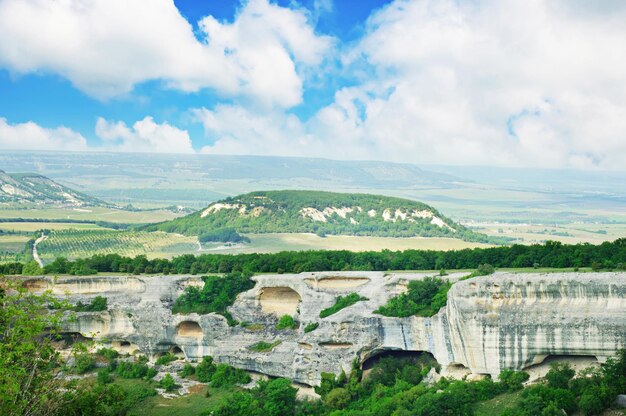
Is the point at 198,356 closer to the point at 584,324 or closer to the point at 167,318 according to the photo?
the point at 167,318

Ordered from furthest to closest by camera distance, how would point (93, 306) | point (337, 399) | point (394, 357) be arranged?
point (93, 306) → point (394, 357) → point (337, 399)

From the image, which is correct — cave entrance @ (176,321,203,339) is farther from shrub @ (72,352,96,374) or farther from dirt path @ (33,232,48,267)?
dirt path @ (33,232,48,267)

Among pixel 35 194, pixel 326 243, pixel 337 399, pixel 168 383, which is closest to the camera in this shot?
pixel 337 399

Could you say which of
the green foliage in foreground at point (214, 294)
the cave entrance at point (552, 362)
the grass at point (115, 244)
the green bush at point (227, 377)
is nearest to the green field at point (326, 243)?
the grass at point (115, 244)

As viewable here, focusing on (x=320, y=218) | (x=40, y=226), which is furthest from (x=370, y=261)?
(x=40, y=226)

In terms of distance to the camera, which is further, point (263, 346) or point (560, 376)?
point (263, 346)

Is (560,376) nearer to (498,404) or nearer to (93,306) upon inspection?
(498,404)

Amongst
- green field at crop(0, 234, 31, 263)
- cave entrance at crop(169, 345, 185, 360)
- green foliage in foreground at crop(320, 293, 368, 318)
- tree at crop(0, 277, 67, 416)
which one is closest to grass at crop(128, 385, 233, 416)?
cave entrance at crop(169, 345, 185, 360)
